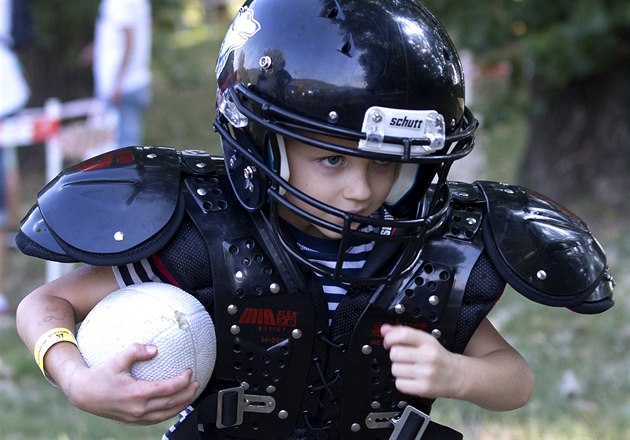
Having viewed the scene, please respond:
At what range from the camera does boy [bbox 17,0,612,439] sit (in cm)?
231

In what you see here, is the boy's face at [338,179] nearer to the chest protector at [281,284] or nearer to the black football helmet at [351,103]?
the black football helmet at [351,103]

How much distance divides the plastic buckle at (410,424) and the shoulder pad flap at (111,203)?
73 cm

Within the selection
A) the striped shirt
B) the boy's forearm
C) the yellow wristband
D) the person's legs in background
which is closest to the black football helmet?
the striped shirt

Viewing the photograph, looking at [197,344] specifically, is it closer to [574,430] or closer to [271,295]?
[271,295]

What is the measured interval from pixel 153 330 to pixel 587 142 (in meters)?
5.25

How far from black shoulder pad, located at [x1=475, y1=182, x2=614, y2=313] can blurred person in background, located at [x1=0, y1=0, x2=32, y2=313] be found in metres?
4.07

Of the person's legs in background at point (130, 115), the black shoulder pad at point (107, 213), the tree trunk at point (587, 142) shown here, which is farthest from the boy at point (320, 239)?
the person's legs in background at point (130, 115)

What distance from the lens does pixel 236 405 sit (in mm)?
2434

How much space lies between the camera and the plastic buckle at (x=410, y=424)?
96.3 inches

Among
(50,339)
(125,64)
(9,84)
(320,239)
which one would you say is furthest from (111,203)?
(125,64)

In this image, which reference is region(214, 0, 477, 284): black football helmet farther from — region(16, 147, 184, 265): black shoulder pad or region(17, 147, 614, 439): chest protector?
region(16, 147, 184, 265): black shoulder pad

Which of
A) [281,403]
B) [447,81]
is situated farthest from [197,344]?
[447,81]

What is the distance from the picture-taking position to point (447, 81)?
7.85 ft

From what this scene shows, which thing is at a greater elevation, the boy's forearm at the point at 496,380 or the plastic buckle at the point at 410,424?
the boy's forearm at the point at 496,380
